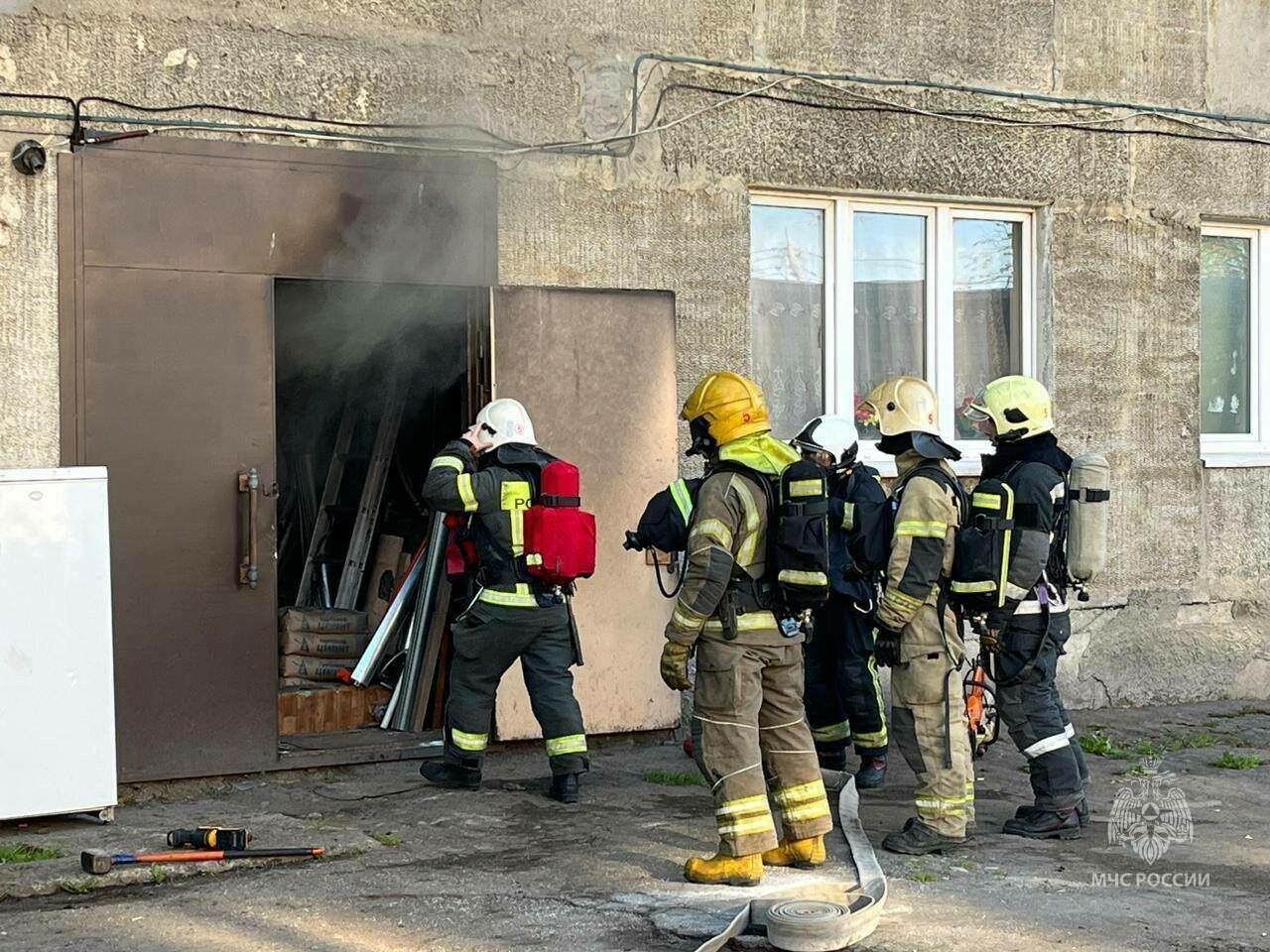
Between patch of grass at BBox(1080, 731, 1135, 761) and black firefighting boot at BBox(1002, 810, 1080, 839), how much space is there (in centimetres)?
186

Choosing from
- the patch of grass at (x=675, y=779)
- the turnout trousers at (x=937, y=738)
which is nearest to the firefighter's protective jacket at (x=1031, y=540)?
the turnout trousers at (x=937, y=738)

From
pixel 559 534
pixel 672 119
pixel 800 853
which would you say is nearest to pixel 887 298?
pixel 672 119

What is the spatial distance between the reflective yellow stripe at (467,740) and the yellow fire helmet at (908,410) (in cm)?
242

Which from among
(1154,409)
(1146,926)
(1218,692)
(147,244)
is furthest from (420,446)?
(1146,926)

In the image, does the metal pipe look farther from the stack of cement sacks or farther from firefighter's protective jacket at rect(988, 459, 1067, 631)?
firefighter's protective jacket at rect(988, 459, 1067, 631)

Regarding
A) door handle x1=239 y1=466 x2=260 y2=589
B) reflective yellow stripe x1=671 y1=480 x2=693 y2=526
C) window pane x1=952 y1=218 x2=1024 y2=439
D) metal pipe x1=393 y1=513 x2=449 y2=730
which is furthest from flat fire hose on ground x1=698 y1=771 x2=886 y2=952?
window pane x1=952 y1=218 x2=1024 y2=439

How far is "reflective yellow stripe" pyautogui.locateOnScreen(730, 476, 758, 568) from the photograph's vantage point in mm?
5895

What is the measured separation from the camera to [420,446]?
401 inches

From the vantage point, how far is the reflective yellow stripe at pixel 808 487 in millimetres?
5840

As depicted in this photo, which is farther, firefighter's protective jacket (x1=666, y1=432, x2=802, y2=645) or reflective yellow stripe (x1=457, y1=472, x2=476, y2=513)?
reflective yellow stripe (x1=457, y1=472, x2=476, y2=513)

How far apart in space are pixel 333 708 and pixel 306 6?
12.1 ft

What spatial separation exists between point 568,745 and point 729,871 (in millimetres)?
1594

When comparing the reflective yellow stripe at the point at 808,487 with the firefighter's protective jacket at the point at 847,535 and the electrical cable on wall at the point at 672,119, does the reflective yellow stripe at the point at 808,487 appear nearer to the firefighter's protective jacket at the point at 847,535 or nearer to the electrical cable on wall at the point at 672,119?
the firefighter's protective jacket at the point at 847,535

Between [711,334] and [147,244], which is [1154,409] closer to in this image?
[711,334]
